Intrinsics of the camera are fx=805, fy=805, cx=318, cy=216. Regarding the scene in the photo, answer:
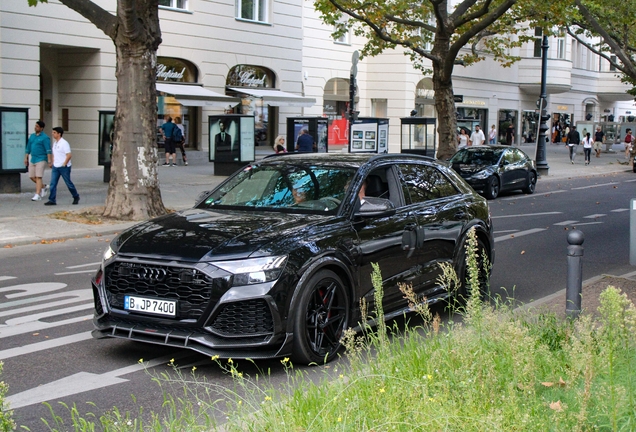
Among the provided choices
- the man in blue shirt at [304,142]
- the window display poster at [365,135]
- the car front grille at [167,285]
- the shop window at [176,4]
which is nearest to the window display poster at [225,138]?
the man in blue shirt at [304,142]

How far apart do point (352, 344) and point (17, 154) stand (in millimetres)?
16486

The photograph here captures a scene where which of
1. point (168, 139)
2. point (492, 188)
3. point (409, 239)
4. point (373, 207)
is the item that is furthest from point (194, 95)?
point (373, 207)

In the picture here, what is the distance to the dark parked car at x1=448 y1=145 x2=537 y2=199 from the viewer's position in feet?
75.5

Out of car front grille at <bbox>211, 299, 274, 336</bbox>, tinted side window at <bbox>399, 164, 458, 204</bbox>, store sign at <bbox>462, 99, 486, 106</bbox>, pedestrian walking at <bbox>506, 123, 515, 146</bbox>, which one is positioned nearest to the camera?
car front grille at <bbox>211, 299, 274, 336</bbox>

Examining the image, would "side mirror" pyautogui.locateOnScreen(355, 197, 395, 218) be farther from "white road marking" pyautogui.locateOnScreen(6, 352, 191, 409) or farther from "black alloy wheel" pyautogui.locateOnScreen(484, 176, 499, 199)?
"black alloy wheel" pyautogui.locateOnScreen(484, 176, 499, 199)

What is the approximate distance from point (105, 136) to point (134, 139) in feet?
24.4

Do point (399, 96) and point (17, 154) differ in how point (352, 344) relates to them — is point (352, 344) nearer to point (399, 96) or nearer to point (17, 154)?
point (17, 154)

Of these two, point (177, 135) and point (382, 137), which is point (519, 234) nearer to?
point (382, 137)

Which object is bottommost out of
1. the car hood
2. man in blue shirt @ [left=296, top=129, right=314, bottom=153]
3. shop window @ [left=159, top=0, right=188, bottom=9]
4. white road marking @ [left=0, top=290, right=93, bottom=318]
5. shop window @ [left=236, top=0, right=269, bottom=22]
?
white road marking @ [left=0, top=290, right=93, bottom=318]

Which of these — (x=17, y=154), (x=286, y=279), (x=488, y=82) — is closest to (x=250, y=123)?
(x=17, y=154)

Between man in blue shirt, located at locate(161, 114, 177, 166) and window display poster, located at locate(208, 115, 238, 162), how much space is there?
8.76ft

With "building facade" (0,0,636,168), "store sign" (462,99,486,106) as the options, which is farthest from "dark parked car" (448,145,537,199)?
"store sign" (462,99,486,106)

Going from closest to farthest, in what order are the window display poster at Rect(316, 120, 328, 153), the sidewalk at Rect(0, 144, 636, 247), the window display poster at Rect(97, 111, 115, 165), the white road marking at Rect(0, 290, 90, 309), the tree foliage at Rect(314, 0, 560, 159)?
the white road marking at Rect(0, 290, 90, 309) → the sidewalk at Rect(0, 144, 636, 247) → the window display poster at Rect(97, 111, 115, 165) → the tree foliage at Rect(314, 0, 560, 159) → the window display poster at Rect(316, 120, 328, 153)

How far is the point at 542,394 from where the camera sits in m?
4.61
